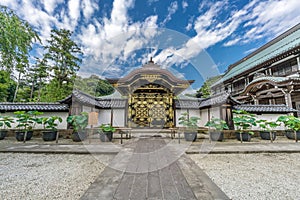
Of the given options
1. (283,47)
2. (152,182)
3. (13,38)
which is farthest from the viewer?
(283,47)

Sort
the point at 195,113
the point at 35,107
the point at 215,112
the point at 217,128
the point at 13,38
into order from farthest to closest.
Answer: the point at 195,113, the point at 215,112, the point at 35,107, the point at 217,128, the point at 13,38

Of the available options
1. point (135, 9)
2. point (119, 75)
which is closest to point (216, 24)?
point (135, 9)

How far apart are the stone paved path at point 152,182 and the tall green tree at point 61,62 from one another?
12351mm

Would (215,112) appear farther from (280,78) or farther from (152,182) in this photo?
(152,182)

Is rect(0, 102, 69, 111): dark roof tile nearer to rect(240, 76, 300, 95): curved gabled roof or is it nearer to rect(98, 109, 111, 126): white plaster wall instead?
rect(98, 109, 111, 126): white plaster wall

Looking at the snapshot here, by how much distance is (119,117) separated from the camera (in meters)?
8.40

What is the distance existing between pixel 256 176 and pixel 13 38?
19.1 ft

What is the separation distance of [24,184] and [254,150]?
4.99 meters

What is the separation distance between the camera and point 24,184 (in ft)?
6.39

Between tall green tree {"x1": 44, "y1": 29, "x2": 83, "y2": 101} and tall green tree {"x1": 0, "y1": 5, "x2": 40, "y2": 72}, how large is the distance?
30.6 feet

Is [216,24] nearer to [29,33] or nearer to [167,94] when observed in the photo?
[167,94]

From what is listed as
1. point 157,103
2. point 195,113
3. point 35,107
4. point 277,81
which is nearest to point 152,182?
point 157,103

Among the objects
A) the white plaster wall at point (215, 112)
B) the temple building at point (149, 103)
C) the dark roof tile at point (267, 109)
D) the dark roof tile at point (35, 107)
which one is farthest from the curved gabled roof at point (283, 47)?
the dark roof tile at point (35, 107)

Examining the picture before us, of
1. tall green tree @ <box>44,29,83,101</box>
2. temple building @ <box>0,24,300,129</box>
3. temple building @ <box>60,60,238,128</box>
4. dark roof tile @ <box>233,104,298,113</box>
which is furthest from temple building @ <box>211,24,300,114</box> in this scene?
tall green tree @ <box>44,29,83,101</box>
